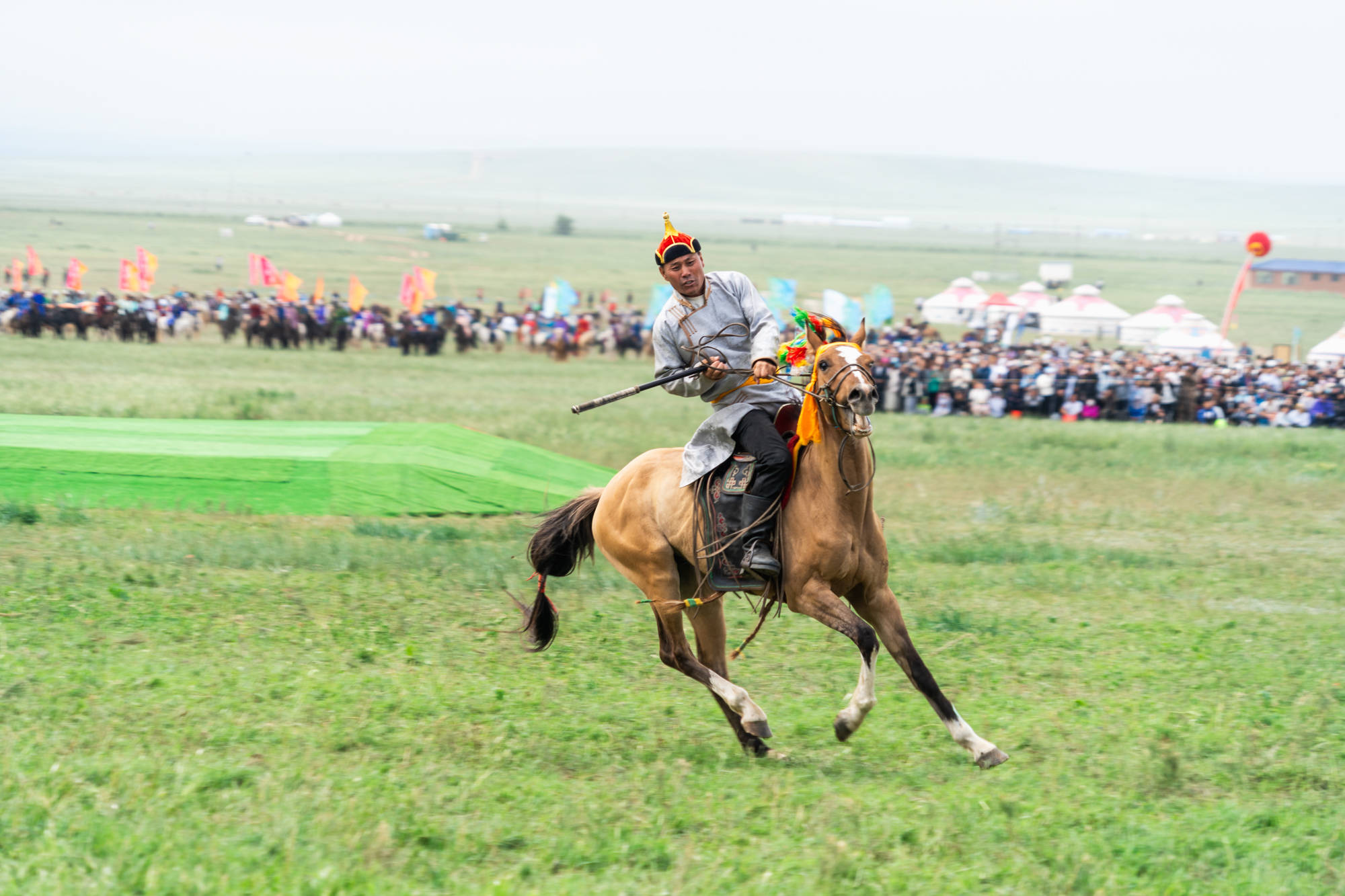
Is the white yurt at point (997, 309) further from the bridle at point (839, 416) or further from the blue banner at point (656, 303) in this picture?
the bridle at point (839, 416)

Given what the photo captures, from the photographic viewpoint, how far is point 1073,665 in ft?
29.2

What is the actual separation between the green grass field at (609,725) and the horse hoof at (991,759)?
0.12 metres

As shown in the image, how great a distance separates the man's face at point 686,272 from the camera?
7.12m

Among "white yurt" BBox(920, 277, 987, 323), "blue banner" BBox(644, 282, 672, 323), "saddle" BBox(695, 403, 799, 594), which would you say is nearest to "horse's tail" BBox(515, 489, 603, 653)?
"saddle" BBox(695, 403, 799, 594)

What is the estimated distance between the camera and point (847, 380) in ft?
20.4

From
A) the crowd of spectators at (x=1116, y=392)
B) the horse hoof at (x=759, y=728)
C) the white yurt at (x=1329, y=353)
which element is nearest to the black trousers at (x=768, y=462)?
the horse hoof at (x=759, y=728)

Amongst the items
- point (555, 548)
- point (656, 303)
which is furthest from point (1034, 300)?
point (555, 548)

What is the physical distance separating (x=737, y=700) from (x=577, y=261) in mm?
104884

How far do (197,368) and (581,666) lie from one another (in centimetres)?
2551

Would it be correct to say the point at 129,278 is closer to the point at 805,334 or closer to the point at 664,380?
the point at 664,380

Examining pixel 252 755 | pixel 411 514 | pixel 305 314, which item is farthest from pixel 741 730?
pixel 305 314

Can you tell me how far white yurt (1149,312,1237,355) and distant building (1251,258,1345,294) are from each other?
59.0 metres

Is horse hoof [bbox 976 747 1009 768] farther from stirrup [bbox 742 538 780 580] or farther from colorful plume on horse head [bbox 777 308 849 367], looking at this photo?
colorful plume on horse head [bbox 777 308 849 367]

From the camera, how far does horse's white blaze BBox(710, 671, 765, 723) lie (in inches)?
267
